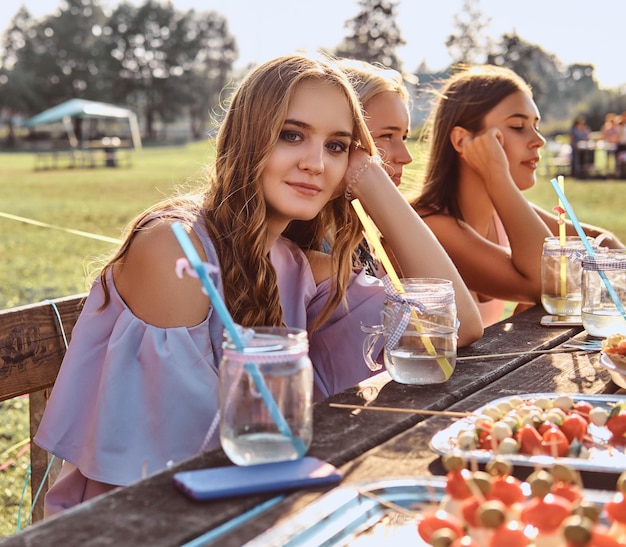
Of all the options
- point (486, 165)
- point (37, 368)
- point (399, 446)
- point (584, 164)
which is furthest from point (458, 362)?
point (584, 164)

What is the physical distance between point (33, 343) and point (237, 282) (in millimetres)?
604

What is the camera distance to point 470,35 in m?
34.7

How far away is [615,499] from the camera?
1.05m

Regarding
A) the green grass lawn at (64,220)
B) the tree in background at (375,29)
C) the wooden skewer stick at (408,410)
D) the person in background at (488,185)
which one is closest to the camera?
the wooden skewer stick at (408,410)

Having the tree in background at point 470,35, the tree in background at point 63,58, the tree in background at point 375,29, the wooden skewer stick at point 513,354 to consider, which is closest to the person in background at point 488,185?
the wooden skewer stick at point 513,354

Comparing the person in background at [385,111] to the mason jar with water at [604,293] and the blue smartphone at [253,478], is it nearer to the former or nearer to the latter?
the mason jar with water at [604,293]

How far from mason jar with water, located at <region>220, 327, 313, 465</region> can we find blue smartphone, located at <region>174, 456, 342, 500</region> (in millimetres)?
27

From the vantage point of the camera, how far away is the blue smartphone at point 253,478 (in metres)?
1.23

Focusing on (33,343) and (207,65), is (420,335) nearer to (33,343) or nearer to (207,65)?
(33,343)

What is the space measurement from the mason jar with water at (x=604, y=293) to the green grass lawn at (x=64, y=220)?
1.15 m

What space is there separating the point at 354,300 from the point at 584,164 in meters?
23.0

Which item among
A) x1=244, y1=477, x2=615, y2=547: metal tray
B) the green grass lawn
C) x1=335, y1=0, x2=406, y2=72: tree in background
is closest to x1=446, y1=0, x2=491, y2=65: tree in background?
x1=335, y1=0, x2=406, y2=72: tree in background

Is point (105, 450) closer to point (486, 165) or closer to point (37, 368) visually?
point (37, 368)

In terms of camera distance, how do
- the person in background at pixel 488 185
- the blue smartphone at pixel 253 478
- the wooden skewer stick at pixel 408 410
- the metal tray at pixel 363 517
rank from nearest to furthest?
the metal tray at pixel 363 517, the blue smartphone at pixel 253 478, the wooden skewer stick at pixel 408 410, the person in background at pixel 488 185
